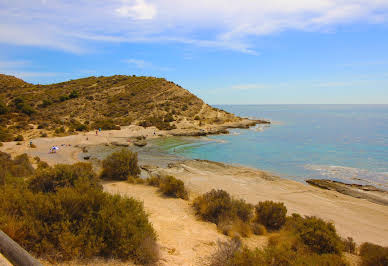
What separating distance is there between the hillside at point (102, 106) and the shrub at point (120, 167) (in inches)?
807

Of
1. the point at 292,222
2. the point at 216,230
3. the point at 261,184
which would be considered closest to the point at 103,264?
the point at 216,230

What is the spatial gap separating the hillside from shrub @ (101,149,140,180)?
67.3 feet

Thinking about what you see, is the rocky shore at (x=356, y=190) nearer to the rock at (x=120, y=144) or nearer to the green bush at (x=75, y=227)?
the green bush at (x=75, y=227)

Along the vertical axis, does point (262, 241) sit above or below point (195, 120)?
below

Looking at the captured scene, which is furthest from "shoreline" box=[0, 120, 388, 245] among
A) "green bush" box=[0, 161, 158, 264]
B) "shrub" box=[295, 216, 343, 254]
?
"green bush" box=[0, 161, 158, 264]

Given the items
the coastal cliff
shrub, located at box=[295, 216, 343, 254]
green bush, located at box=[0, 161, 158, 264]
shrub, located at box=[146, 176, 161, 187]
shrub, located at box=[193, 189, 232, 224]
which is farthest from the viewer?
the coastal cliff

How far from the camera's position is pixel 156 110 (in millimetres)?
50250

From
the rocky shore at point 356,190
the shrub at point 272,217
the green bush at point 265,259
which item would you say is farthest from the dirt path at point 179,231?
the rocky shore at point 356,190

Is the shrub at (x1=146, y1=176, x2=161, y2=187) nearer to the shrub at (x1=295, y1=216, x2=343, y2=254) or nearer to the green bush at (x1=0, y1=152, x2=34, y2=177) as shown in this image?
the green bush at (x1=0, y1=152, x2=34, y2=177)

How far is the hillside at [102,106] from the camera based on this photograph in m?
36.5

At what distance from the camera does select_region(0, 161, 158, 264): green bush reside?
4.26m

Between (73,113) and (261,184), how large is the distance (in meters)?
41.5

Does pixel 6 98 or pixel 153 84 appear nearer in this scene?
pixel 6 98

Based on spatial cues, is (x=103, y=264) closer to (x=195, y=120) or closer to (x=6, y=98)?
(x=195, y=120)
